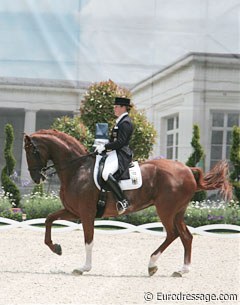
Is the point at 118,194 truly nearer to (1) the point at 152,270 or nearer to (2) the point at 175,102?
(1) the point at 152,270

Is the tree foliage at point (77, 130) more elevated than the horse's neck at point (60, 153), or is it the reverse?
the tree foliage at point (77, 130)

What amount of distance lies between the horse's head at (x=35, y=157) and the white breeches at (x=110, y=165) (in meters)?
0.59

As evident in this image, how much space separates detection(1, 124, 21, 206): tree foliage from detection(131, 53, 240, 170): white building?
89.8 inches

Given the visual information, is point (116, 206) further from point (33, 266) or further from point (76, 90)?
point (76, 90)

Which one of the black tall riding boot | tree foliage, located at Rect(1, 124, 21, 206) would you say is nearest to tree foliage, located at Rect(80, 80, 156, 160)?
tree foliage, located at Rect(1, 124, 21, 206)

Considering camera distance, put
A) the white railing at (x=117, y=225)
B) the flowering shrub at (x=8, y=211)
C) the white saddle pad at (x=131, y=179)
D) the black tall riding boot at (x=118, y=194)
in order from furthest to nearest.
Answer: the flowering shrub at (x=8, y=211) < the white railing at (x=117, y=225) < the white saddle pad at (x=131, y=179) < the black tall riding boot at (x=118, y=194)

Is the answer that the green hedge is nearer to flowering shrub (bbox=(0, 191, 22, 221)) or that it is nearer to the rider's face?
flowering shrub (bbox=(0, 191, 22, 221))

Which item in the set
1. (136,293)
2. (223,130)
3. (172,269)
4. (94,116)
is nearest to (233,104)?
(223,130)

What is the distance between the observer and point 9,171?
33.3 ft

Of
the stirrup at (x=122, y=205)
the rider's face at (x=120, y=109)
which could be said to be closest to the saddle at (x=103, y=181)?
the stirrup at (x=122, y=205)

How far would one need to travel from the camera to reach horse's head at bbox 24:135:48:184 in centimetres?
542

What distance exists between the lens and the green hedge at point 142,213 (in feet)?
31.4

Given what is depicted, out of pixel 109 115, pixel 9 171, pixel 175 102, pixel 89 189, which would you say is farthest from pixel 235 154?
pixel 89 189

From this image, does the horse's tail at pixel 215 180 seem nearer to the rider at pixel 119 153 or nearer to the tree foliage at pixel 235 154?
the rider at pixel 119 153
